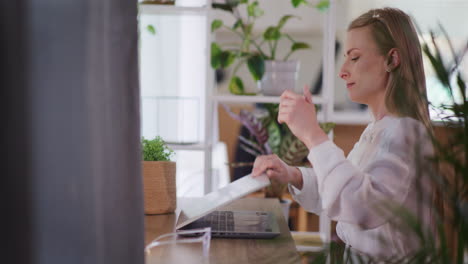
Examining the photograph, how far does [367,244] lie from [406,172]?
18 centimetres

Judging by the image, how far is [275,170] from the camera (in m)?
1.21

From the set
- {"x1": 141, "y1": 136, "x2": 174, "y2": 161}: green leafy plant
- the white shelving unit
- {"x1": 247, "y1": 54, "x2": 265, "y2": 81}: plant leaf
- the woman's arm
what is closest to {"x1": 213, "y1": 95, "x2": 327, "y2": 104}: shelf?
the white shelving unit

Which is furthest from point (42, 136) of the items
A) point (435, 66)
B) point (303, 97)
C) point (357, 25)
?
point (357, 25)

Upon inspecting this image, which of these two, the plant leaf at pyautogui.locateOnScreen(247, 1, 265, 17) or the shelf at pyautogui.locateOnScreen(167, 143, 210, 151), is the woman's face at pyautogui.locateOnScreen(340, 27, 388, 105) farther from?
the plant leaf at pyautogui.locateOnScreen(247, 1, 265, 17)

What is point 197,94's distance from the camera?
3285 mm

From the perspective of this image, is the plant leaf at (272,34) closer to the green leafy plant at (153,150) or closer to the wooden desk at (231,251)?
the green leafy plant at (153,150)

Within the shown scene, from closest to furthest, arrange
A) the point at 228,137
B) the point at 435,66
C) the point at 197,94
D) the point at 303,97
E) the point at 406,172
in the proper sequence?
the point at 435,66, the point at 406,172, the point at 303,97, the point at 197,94, the point at 228,137

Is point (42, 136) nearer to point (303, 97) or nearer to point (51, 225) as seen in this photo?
point (51, 225)

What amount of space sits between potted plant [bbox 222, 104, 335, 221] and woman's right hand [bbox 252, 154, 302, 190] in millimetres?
823

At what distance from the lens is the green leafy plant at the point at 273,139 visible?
2148mm

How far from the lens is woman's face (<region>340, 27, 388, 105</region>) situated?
1179mm

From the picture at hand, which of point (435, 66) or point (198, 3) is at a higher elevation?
point (198, 3)

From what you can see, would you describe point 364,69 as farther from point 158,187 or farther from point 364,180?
point 158,187

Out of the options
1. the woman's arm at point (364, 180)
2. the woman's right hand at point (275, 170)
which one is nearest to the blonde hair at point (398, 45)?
the woman's arm at point (364, 180)
